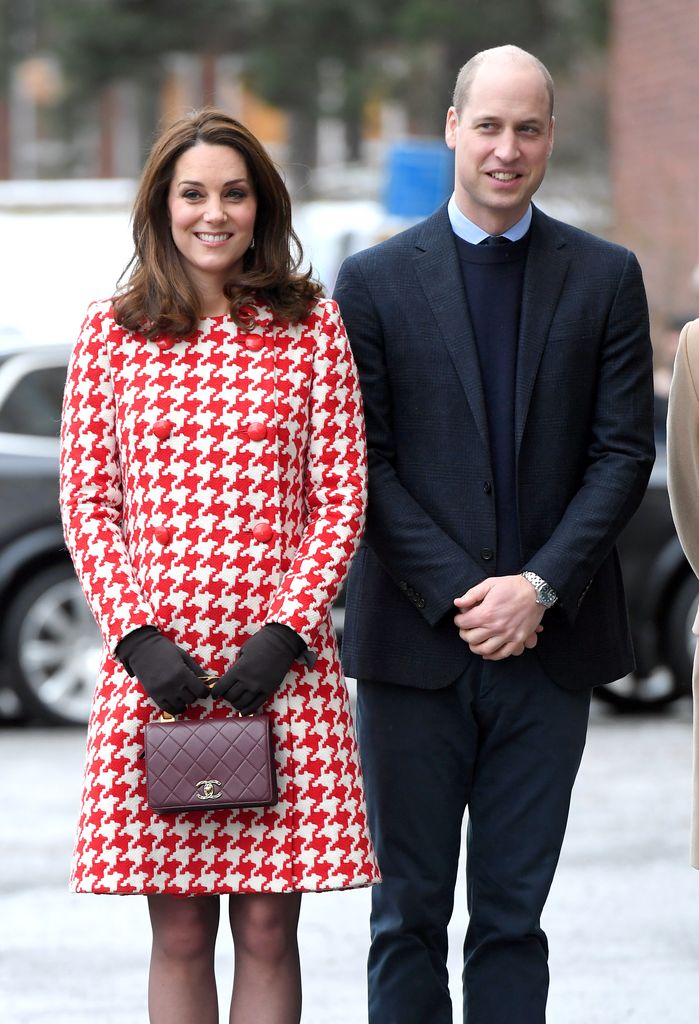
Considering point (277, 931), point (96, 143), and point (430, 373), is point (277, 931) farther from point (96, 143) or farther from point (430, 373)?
point (96, 143)

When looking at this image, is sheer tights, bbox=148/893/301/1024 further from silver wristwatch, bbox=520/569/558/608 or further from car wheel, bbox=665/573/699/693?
car wheel, bbox=665/573/699/693

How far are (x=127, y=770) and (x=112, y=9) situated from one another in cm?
2892

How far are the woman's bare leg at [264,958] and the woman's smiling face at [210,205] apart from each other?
1.26 meters

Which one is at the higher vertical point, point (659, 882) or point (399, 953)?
point (399, 953)

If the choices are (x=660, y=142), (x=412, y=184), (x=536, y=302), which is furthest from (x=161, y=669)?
(x=660, y=142)

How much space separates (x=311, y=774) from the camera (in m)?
3.65

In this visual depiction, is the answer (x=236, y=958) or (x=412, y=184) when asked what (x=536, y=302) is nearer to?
(x=236, y=958)

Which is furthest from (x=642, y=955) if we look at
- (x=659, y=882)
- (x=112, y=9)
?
(x=112, y=9)

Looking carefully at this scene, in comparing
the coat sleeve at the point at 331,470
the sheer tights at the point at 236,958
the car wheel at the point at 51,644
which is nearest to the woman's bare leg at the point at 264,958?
the sheer tights at the point at 236,958

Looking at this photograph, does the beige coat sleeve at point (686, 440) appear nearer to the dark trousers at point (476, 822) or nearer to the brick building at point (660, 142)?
the dark trousers at point (476, 822)

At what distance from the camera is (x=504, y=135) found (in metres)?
3.77

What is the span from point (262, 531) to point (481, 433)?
528 millimetres

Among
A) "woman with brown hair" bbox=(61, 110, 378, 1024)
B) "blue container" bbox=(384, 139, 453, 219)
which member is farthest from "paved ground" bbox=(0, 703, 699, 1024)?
"blue container" bbox=(384, 139, 453, 219)

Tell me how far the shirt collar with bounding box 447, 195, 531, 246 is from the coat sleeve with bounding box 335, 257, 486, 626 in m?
0.23
